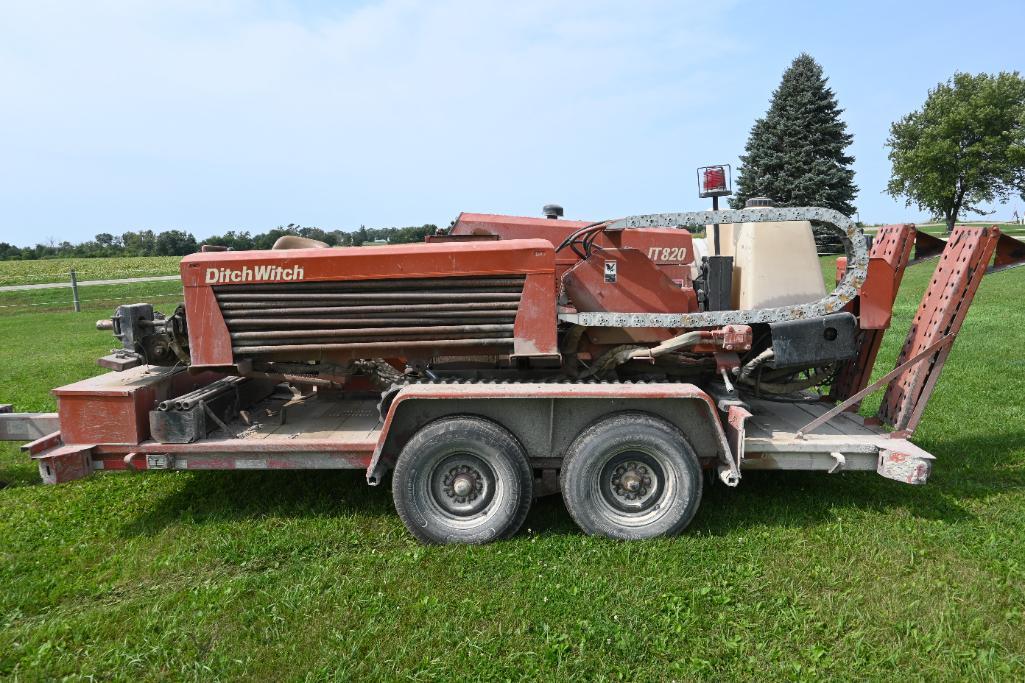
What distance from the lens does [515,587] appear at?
3.56 m

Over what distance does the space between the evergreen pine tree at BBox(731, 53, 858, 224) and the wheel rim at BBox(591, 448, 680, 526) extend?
26256mm

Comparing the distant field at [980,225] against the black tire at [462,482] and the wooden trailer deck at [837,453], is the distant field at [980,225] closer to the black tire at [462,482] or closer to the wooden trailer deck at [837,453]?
the wooden trailer deck at [837,453]

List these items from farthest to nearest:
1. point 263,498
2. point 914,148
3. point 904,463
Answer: point 914,148, point 263,498, point 904,463

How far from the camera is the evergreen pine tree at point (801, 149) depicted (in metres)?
27.8

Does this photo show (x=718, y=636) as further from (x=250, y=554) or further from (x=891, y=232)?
(x=891, y=232)

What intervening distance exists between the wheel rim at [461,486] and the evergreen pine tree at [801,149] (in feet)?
87.3

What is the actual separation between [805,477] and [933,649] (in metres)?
2.05

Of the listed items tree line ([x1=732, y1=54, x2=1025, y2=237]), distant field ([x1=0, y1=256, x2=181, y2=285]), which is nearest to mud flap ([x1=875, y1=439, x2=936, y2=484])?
tree line ([x1=732, y1=54, x2=1025, y2=237])

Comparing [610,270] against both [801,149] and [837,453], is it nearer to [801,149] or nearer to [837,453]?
[837,453]

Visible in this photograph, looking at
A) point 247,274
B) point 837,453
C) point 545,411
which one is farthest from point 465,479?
point 837,453

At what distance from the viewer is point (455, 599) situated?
3.48 metres

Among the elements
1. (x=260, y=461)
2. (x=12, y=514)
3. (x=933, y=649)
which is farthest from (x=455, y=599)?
(x=12, y=514)

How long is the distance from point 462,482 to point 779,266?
2.54m

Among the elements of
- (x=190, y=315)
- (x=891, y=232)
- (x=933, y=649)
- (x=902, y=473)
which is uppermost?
(x=891, y=232)
